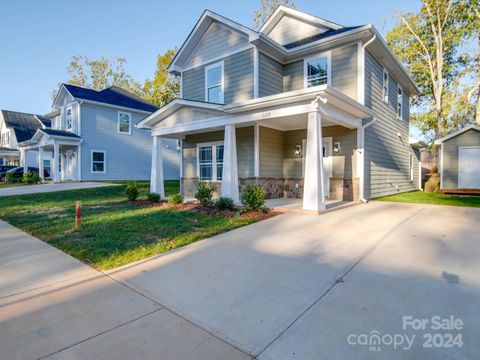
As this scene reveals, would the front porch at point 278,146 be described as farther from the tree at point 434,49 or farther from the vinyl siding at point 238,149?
the tree at point 434,49

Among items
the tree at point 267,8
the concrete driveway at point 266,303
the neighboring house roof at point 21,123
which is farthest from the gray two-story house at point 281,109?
the neighboring house roof at point 21,123

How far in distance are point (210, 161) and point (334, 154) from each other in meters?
5.27

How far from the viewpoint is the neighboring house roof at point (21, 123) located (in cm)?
3041

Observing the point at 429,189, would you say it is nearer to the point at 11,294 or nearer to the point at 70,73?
the point at 11,294

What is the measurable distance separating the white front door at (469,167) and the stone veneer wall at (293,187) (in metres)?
7.00

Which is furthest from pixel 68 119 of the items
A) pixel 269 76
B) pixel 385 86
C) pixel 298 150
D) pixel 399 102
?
pixel 399 102

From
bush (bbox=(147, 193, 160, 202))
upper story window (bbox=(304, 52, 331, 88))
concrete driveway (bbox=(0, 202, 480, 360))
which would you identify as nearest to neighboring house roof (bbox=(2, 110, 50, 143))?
bush (bbox=(147, 193, 160, 202))

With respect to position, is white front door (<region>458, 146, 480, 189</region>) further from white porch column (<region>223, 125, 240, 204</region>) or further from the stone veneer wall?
white porch column (<region>223, 125, 240, 204</region>)

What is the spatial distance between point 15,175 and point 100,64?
20375mm

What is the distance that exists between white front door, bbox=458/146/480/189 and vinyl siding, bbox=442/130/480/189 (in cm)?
15

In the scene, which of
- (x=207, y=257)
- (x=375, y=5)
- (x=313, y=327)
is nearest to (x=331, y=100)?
(x=207, y=257)

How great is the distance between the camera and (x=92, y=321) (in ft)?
8.69

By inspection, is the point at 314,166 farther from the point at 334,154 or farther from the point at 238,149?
the point at 238,149

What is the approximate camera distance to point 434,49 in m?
18.7
